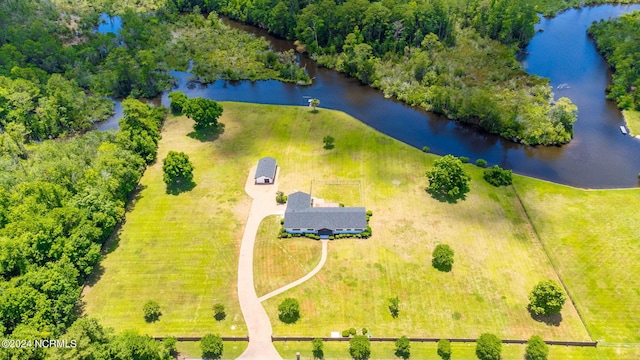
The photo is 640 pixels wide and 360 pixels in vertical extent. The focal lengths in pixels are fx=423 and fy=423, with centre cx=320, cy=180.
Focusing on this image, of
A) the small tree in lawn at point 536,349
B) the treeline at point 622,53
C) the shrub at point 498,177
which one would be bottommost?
the small tree in lawn at point 536,349

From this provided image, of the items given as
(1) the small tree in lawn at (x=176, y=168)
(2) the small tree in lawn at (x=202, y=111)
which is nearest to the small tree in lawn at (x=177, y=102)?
(2) the small tree in lawn at (x=202, y=111)

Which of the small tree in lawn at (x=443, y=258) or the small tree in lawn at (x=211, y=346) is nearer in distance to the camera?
the small tree in lawn at (x=211, y=346)

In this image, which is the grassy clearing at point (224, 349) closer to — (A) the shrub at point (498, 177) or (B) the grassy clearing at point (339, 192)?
(B) the grassy clearing at point (339, 192)

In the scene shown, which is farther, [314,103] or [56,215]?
[314,103]

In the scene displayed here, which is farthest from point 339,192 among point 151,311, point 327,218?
point 151,311

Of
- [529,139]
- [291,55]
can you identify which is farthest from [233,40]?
[529,139]

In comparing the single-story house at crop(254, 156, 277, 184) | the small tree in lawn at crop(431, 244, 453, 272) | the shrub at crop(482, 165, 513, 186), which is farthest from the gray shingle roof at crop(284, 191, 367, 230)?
the shrub at crop(482, 165, 513, 186)

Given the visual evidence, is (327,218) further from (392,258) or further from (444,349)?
(444,349)
